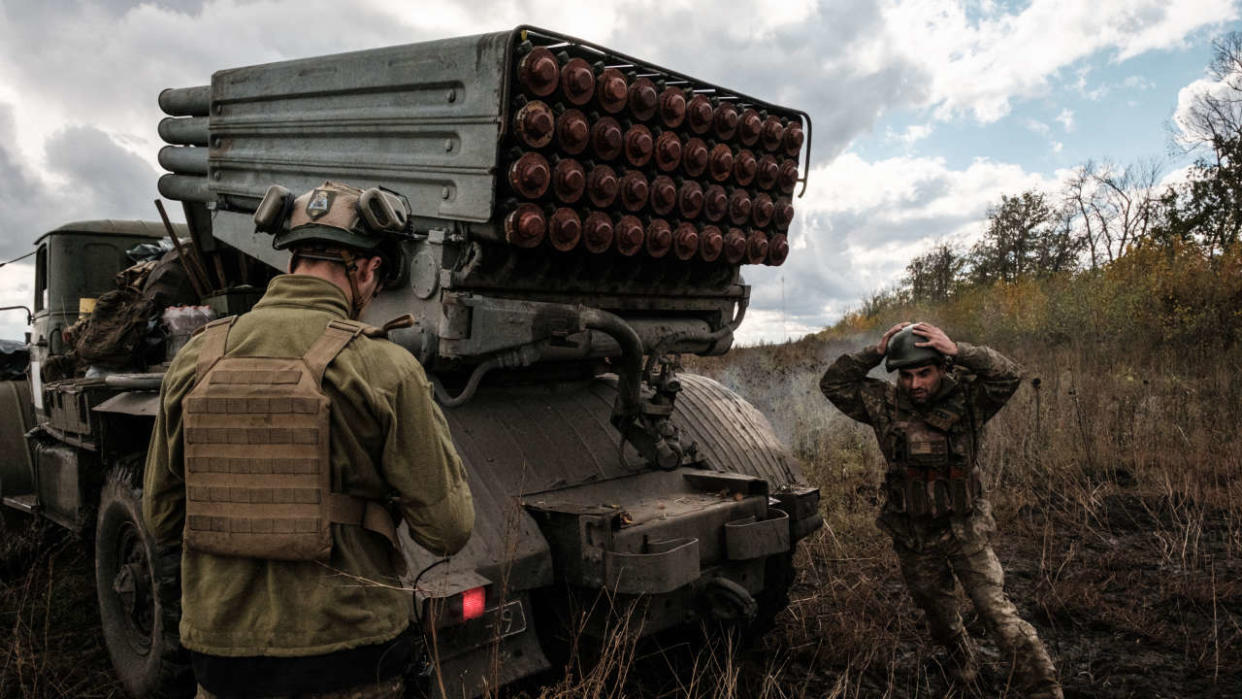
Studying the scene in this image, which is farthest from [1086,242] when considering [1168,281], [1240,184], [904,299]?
[1168,281]

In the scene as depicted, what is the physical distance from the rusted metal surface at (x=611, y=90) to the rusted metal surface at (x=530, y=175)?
369 mm

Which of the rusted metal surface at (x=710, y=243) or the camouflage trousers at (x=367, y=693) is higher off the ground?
the rusted metal surface at (x=710, y=243)

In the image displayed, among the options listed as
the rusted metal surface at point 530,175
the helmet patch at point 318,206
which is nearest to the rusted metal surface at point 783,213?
the rusted metal surface at point 530,175

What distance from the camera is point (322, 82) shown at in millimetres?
4320

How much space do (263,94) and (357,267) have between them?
276 centimetres

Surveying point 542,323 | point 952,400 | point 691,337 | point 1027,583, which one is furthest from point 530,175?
point 1027,583

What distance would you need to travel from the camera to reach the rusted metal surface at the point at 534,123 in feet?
11.3

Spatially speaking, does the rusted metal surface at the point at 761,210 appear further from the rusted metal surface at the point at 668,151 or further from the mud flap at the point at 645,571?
the mud flap at the point at 645,571

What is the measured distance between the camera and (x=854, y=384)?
4.43 m

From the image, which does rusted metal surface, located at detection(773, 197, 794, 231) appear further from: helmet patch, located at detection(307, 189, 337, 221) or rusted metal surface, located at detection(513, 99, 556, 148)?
helmet patch, located at detection(307, 189, 337, 221)

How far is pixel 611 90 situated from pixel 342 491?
7.04 feet

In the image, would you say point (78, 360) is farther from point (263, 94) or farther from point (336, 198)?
point (336, 198)

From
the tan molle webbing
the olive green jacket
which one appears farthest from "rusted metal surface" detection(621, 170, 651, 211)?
the tan molle webbing

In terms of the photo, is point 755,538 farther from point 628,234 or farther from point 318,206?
point 318,206
